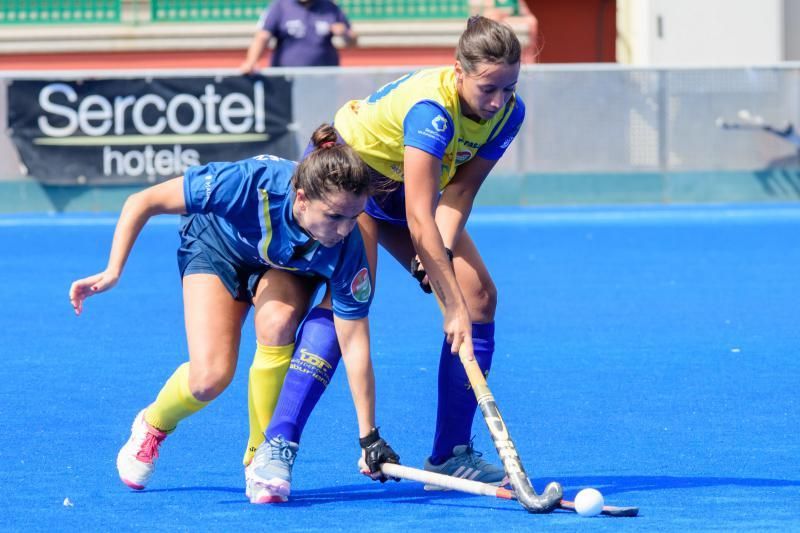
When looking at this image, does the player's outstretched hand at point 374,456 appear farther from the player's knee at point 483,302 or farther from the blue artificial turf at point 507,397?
the player's knee at point 483,302

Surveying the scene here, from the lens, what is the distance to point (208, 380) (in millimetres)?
4645

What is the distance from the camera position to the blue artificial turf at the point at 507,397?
4438mm

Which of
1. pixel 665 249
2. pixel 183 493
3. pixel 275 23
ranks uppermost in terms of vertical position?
pixel 275 23

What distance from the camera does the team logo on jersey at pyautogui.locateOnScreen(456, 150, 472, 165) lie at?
470 centimetres

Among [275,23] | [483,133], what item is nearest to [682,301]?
[483,133]

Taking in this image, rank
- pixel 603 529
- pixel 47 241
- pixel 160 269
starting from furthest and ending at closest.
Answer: pixel 47 241 → pixel 160 269 → pixel 603 529

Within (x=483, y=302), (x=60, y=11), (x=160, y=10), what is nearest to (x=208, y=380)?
(x=483, y=302)

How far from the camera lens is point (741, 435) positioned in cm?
543

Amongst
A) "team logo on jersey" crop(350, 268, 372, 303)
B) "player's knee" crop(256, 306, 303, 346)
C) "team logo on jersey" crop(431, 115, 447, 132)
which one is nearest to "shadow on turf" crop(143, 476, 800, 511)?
"player's knee" crop(256, 306, 303, 346)

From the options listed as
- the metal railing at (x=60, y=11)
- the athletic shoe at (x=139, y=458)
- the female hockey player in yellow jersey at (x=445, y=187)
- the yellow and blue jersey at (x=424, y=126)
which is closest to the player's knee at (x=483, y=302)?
the female hockey player in yellow jersey at (x=445, y=187)

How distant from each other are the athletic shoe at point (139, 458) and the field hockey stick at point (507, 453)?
1035 millimetres

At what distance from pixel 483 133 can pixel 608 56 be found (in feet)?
56.2

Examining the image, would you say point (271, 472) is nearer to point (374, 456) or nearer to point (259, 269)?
point (374, 456)

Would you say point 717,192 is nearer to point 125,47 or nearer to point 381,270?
point 381,270
